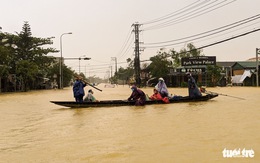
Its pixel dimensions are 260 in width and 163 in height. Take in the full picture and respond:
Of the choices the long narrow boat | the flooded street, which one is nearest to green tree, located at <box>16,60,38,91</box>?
the long narrow boat

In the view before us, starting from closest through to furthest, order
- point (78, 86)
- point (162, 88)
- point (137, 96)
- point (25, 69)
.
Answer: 1. point (78, 86)
2. point (137, 96)
3. point (162, 88)
4. point (25, 69)

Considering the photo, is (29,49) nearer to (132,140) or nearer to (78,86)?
(78,86)

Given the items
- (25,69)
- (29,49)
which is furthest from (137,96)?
(29,49)

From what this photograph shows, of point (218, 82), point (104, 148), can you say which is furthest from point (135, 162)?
point (218, 82)

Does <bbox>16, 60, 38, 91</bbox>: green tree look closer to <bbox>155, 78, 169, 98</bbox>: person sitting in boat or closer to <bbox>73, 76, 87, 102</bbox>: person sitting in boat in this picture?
<bbox>73, 76, 87, 102</bbox>: person sitting in boat

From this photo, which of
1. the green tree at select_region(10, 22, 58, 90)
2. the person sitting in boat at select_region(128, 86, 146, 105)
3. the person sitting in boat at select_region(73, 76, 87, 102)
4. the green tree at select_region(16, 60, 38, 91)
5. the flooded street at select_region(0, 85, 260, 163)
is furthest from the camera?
the green tree at select_region(10, 22, 58, 90)

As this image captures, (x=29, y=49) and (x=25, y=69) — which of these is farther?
(x=29, y=49)

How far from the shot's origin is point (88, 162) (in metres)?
5.82

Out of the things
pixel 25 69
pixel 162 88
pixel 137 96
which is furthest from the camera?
pixel 25 69

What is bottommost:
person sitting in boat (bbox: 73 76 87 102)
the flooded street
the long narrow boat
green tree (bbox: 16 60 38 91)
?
the flooded street

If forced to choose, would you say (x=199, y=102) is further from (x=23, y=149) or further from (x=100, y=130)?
(x=23, y=149)

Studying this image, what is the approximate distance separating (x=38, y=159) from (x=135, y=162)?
6.35 feet

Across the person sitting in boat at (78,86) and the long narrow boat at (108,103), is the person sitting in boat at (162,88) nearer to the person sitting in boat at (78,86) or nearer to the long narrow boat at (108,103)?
the long narrow boat at (108,103)

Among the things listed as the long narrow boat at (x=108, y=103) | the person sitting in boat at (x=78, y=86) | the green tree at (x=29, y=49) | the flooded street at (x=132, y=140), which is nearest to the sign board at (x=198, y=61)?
the green tree at (x=29, y=49)
